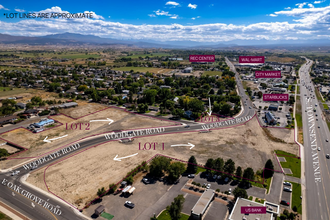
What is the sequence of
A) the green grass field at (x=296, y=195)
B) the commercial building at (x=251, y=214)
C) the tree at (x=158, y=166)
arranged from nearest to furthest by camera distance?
the commercial building at (x=251, y=214), the green grass field at (x=296, y=195), the tree at (x=158, y=166)

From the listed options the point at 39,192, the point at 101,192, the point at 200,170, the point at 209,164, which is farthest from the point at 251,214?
the point at 39,192

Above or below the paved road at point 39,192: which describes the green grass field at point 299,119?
above

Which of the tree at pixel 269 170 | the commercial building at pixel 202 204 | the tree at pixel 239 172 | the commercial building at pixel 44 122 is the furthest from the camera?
the commercial building at pixel 44 122

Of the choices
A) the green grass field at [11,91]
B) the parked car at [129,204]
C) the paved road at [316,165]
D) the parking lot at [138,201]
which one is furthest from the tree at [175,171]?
the green grass field at [11,91]

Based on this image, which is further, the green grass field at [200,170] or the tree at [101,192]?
the green grass field at [200,170]

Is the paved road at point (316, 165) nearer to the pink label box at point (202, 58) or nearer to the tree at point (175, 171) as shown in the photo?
the tree at point (175, 171)

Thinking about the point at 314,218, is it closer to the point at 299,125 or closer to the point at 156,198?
the point at 156,198
